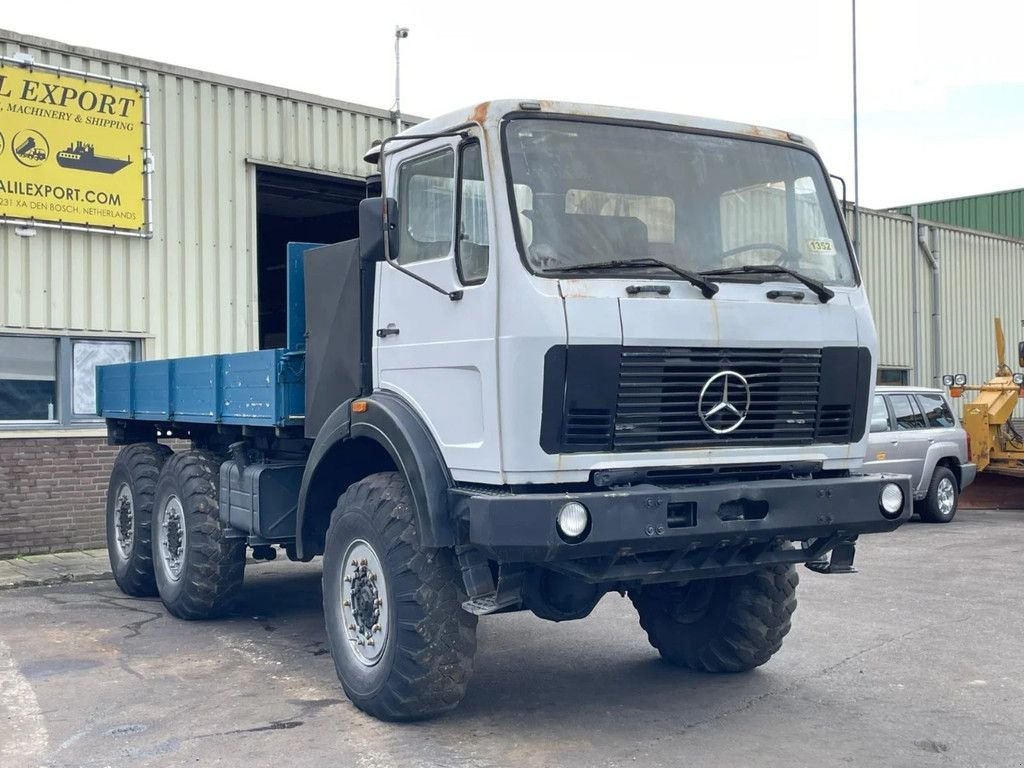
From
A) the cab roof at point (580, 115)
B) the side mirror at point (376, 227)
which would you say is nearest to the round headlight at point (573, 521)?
the side mirror at point (376, 227)

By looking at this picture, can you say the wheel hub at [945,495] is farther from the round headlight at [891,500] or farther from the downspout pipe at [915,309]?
the round headlight at [891,500]

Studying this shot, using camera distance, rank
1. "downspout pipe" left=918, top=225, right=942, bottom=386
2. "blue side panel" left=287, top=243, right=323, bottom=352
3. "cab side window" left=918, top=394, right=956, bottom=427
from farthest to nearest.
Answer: "downspout pipe" left=918, top=225, right=942, bottom=386 < "cab side window" left=918, top=394, right=956, bottom=427 < "blue side panel" left=287, top=243, right=323, bottom=352

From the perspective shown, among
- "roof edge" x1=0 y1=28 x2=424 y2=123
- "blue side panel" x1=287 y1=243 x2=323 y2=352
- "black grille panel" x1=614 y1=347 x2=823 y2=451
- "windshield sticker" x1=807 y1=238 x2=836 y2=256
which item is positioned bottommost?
"black grille panel" x1=614 y1=347 x2=823 y2=451

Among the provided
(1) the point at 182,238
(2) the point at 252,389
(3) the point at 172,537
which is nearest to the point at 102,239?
(1) the point at 182,238

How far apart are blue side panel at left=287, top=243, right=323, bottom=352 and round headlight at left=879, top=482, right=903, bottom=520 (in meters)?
3.43

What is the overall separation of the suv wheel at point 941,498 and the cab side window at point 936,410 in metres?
0.64

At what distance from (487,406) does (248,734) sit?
1.98m

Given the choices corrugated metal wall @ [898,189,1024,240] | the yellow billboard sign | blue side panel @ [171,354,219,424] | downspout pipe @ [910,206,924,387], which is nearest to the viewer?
blue side panel @ [171,354,219,424]

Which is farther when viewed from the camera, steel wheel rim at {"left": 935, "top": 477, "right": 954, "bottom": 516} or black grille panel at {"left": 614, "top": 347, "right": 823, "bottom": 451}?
steel wheel rim at {"left": 935, "top": 477, "right": 954, "bottom": 516}

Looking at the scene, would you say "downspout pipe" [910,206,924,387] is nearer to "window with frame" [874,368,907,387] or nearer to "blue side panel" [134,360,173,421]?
"window with frame" [874,368,907,387]

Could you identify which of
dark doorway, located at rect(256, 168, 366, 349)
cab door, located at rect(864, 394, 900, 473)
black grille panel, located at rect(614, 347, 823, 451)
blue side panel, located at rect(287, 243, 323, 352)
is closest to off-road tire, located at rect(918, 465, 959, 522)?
cab door, located at rect(864, 394, 900, 473)

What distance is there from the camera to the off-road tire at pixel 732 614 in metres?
6.76

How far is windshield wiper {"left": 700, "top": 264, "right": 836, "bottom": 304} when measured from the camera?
18.9 feet

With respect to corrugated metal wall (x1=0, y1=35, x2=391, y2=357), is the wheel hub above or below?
below
